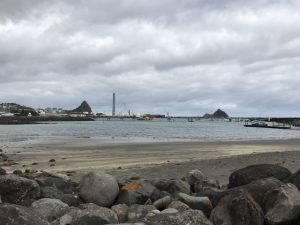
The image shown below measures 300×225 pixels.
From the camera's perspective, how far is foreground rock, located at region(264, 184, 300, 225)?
9.50 metres

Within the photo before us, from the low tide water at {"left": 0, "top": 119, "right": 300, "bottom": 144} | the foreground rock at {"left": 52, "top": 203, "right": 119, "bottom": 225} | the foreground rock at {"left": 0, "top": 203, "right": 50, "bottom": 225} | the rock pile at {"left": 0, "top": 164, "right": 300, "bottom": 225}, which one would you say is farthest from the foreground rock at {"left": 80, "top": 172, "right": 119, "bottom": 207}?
the low tide water at {"left": 0, "top": 119, "right": 300, "bottom": 144}

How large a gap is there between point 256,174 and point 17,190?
5.92 meters

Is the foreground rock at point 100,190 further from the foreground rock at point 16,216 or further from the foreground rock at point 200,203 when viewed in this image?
the foreground rock at point 16,216

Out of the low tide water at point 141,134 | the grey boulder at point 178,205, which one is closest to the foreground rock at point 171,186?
the grey boulder at point 178,205

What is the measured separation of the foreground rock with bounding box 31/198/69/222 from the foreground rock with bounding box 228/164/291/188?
4.76 metres

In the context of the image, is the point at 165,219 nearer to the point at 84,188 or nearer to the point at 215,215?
the point at 215,215

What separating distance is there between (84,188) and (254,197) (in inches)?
154

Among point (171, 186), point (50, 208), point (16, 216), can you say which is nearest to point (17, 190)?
point (50, 208)

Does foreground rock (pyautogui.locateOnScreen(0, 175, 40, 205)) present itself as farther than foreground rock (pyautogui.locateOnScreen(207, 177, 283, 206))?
Yes

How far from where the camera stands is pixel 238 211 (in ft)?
30.7

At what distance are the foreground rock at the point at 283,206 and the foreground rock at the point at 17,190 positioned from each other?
5186 millimetres

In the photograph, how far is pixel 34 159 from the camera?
93.5 ft

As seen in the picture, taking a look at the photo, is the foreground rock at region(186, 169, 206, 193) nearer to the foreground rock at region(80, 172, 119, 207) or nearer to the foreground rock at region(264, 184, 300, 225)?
the foreground rock at region(80, 172, 119, 207)

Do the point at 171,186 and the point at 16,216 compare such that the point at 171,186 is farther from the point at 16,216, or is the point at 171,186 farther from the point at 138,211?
the point at 16,216
